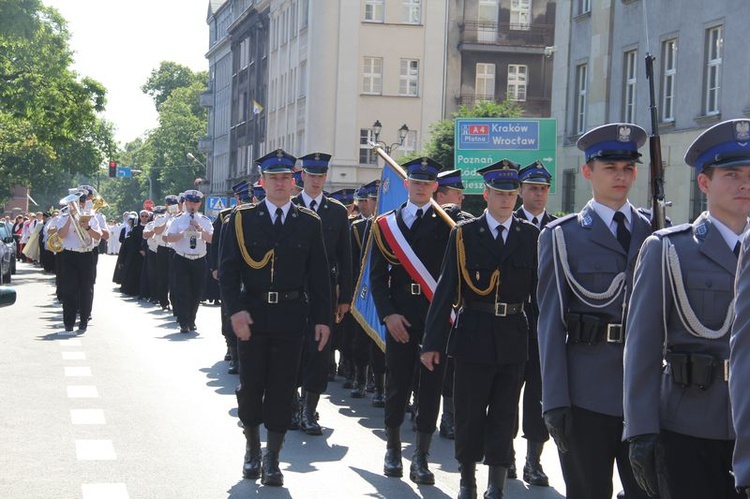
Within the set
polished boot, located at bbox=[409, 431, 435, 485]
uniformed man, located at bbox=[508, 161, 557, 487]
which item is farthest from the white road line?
uniformed man, located at bbox=[508, 161, 557, 487]

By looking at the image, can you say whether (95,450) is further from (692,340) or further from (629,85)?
(629,85)

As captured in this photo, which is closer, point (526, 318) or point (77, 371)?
point (526, 318)

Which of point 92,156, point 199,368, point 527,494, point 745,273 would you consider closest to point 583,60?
point 199,368

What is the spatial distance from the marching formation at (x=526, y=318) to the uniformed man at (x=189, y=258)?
6749 mm

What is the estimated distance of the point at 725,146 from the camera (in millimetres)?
4723

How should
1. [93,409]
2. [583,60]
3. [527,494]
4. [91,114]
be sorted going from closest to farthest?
[527,494], [93,409], [583,60], [91,114]

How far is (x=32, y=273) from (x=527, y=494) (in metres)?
38.7

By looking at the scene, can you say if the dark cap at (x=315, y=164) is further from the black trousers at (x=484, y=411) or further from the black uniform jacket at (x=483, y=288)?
the black trousers at (x=484, y=411)

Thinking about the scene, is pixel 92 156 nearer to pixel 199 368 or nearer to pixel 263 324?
pixel 199 368

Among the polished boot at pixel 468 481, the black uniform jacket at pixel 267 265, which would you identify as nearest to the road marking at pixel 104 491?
the black uniform jacket at pixel 267 265

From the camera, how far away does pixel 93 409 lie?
38.2 feet

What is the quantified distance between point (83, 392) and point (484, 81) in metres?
48.5

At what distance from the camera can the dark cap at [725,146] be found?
15.4ft

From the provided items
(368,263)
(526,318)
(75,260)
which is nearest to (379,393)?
(368,263)
